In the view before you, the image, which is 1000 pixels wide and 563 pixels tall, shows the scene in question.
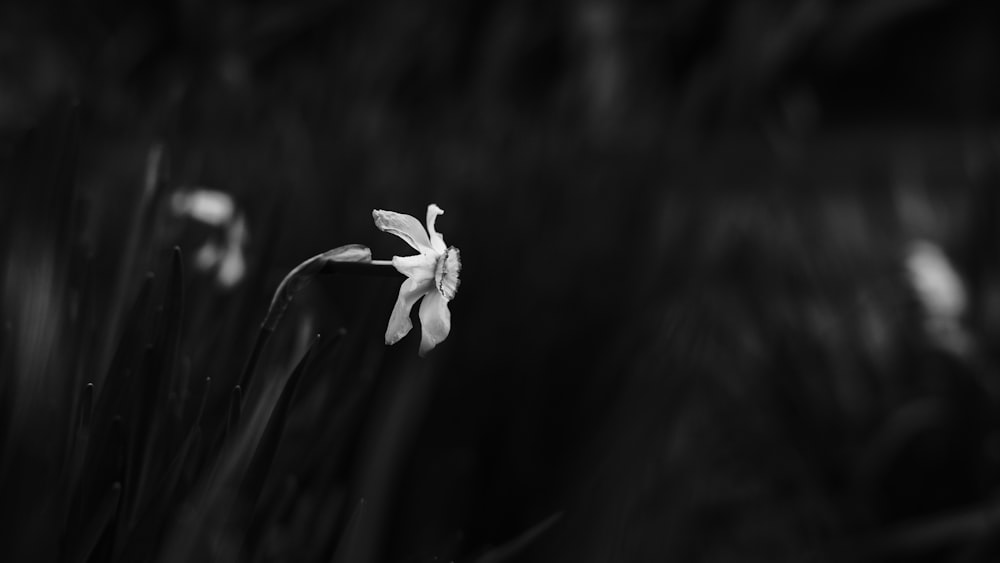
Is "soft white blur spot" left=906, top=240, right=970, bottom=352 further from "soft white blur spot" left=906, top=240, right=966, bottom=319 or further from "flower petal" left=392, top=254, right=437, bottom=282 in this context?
"flower petal" left=392, top=254, right=437, bottom=282

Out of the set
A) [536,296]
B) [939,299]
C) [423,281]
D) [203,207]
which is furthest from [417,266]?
[939,299]

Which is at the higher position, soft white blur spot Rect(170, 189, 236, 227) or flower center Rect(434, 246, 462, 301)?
soft white blur spot Rect(170, 189, 236, 227)

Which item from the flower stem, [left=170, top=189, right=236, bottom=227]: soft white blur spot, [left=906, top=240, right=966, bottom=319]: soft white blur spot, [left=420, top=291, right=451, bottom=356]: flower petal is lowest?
[left=420, top=291, right=451, bottom=356]: flower petal

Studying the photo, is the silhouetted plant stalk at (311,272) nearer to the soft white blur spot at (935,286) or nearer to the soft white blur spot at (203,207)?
the soft white blur spot at (203,207)

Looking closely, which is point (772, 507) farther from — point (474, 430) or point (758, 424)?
point (474, 430)

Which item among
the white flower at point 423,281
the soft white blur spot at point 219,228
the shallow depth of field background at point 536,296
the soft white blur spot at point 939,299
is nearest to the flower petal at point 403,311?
the white flower at point 423,281

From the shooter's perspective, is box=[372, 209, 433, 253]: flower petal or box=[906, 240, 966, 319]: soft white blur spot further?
box=[906, 240, 966, 319]: soft white blur spot

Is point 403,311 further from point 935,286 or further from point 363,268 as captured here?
point 935,286

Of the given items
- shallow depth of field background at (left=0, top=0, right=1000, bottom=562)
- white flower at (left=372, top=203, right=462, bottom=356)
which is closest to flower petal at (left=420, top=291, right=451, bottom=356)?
white flower at (left=372, top=203, right=462, bottom=356)

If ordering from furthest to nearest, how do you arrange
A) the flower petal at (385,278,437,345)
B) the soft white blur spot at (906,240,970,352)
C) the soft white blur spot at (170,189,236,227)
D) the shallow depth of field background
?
the soft white blur spot at (906,240,970,352) → the soft white blur spot at (170,189,236,227) → the shallow depth of field background → the flower petal at (385,278,437,345)
